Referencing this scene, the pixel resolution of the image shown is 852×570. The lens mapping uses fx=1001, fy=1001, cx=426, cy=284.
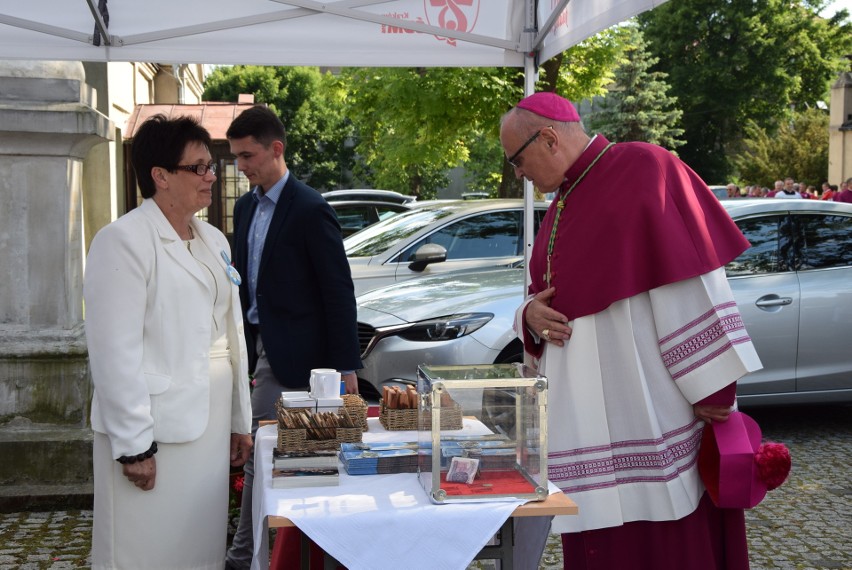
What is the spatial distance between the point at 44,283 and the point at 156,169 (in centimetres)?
293

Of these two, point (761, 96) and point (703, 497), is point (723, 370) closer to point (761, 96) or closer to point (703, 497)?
point (703, 497)

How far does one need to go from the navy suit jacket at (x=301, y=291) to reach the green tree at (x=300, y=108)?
135 ft

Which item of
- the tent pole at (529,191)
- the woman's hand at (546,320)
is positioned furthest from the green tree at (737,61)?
the woman's hand at (546,320)

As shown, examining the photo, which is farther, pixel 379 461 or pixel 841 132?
pixel 841 132

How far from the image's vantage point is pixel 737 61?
2098 inches

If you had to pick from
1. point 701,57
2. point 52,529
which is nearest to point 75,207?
point 52,529

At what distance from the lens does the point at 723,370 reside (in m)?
3.35

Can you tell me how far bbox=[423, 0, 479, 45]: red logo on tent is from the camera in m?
5.17

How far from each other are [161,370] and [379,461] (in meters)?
0.78

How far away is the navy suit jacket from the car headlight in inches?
87.1

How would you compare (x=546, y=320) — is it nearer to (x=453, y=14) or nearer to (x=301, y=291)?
(x=301, y=291)

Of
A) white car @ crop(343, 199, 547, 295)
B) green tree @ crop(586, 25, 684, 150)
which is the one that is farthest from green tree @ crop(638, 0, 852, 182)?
white car @ crop(343, 199, 547, 295)

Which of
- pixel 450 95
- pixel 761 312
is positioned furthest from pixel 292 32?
pixel 450 95

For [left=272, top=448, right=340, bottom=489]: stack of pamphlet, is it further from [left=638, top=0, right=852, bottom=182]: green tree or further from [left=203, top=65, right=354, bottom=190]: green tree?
[left=638, top=0, right=852, bottom=182]: green tree
